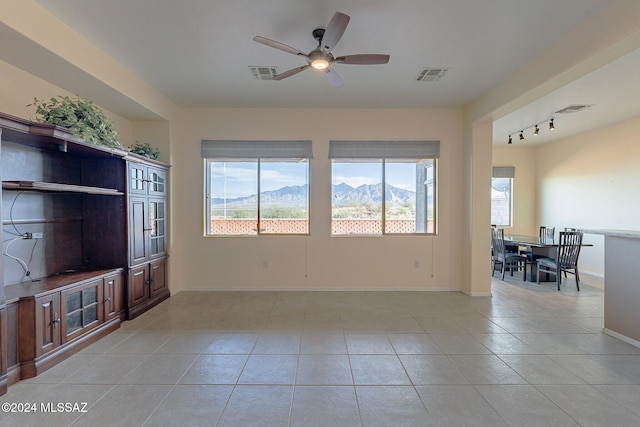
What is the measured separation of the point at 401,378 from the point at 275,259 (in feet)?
9.76

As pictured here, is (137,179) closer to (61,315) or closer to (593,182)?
(61,315)

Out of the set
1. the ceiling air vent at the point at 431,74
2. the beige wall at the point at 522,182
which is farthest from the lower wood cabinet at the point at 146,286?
the beige wall at the point at 522,182

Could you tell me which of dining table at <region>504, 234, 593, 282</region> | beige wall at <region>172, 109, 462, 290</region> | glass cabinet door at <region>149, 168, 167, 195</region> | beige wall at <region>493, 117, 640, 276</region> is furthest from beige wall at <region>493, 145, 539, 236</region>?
glass cabinet door at <region>149, 168, 167, 195</region>

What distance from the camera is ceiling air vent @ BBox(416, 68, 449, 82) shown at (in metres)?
3.56

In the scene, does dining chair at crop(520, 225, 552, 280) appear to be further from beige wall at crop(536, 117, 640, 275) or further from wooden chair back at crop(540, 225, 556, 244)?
beige wall at crop(536, 117, 640, 275)

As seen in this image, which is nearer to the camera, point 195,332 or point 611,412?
point 611,412

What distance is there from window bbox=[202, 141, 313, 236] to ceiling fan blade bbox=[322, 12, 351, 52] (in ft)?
8.56

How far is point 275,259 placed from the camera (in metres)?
4.96

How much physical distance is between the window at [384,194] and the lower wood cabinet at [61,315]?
3189 millimetres

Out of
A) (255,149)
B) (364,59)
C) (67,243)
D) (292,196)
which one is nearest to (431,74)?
(364,59)

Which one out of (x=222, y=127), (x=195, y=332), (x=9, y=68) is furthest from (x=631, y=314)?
(x=9, y=68)

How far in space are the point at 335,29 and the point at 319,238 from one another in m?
3.25

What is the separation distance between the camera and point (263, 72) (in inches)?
143

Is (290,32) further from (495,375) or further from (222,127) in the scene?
(495,375)
